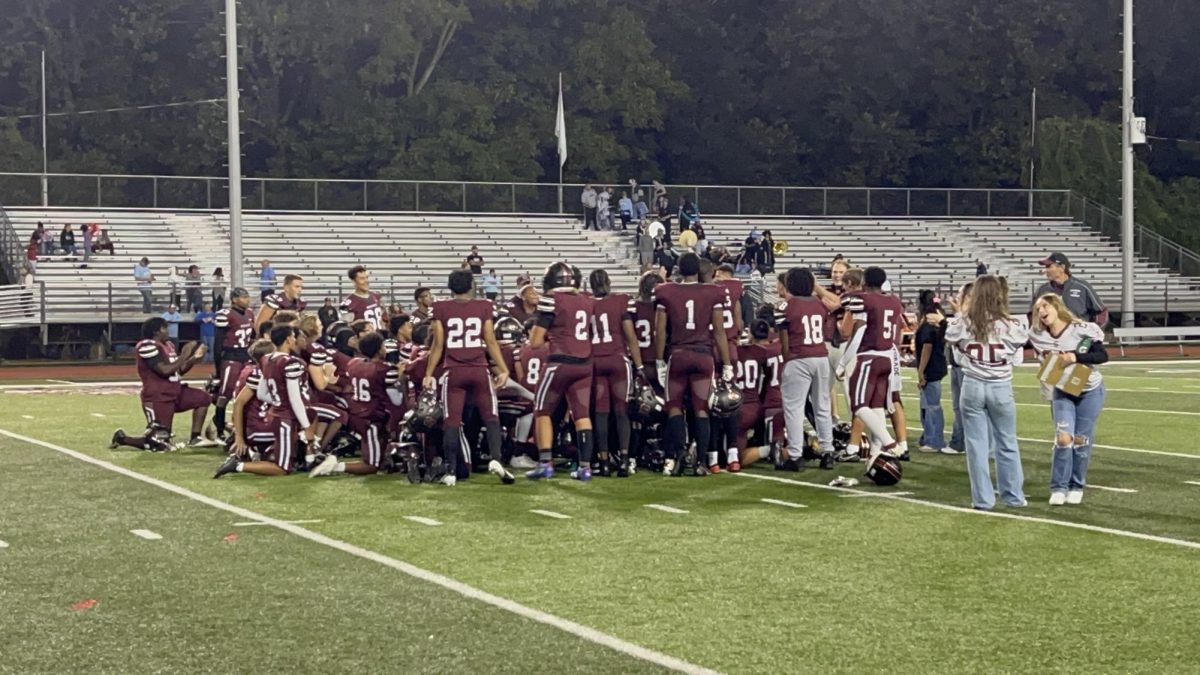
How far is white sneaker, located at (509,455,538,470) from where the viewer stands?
14.3 metres

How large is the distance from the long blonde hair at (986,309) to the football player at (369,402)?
16.3 ft

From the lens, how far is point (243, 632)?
7504mm

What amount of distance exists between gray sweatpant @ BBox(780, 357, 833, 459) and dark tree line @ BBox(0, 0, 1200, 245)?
3905 centimetres

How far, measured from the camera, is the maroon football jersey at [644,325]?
13.4 meters

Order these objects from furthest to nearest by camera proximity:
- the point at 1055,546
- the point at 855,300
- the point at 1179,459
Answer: the point at 1179,459 → the point at 855,300 → the point at 1055,546

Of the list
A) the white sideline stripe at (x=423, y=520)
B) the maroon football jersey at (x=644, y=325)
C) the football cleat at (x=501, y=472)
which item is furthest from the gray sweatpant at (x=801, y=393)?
the white sideline stripe at (x=423, y=520)

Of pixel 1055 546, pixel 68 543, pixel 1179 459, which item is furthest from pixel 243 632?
pixel 1179 459

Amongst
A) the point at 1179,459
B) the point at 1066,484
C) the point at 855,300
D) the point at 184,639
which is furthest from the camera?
the point at 1179,459

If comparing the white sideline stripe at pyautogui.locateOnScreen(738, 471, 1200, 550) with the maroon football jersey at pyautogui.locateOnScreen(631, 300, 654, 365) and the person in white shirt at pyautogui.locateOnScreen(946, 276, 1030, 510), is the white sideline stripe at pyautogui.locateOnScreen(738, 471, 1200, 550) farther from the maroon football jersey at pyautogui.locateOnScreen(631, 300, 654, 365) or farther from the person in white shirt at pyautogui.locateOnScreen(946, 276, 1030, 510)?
the maroon football jersey at pyautogui.locateOnScreen(631, 300, 654, 365)

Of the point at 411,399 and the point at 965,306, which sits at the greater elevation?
the point at 965,306

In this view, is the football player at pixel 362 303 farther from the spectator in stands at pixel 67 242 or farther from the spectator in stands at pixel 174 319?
the spectator in stands at pixel 67 242

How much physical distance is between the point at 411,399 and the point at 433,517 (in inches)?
103

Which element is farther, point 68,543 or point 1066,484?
point 1066,484

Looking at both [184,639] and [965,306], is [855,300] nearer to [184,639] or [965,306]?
[965,306]
